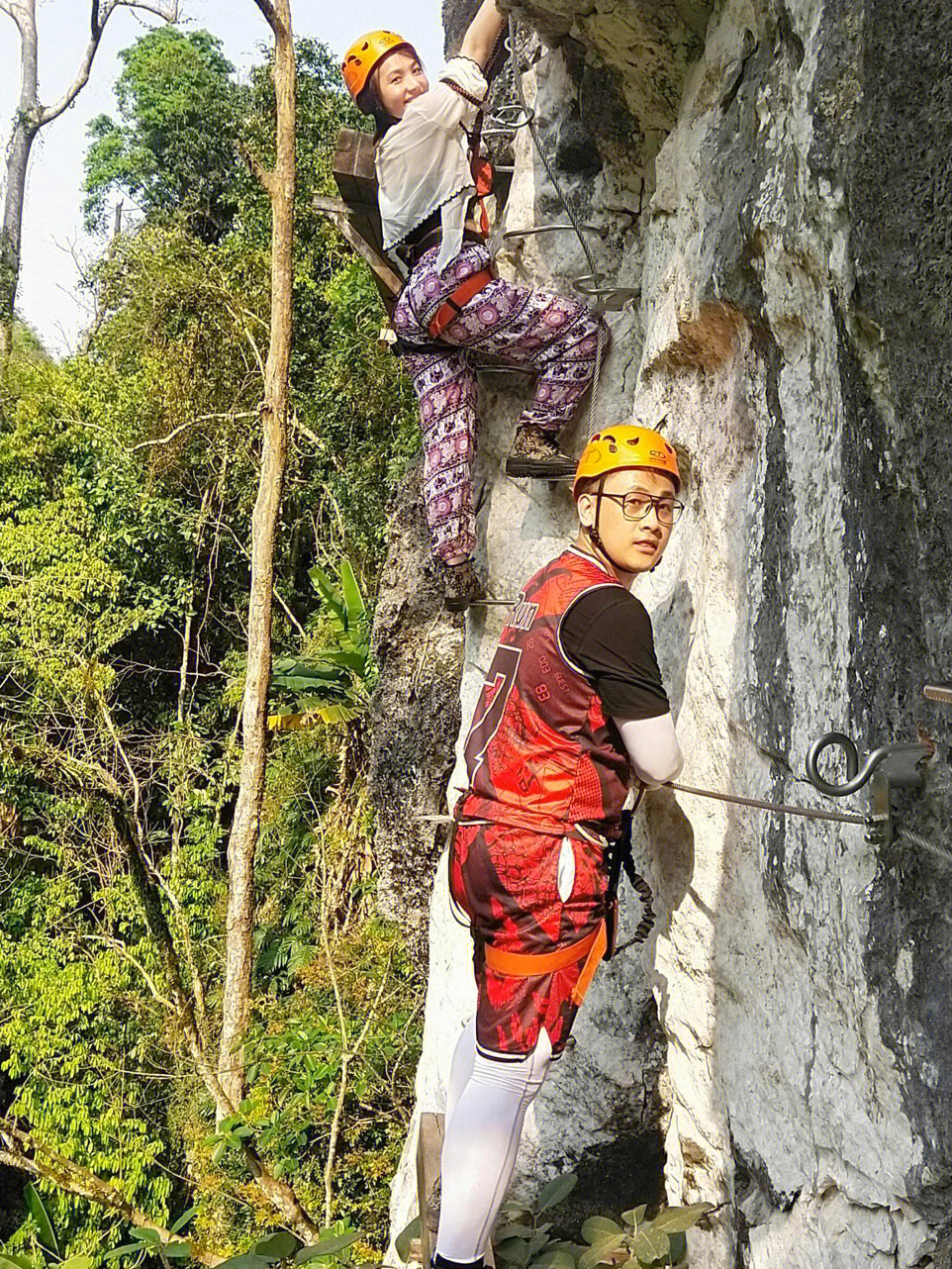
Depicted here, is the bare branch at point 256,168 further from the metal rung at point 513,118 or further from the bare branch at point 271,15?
the metal rung at point 513,118

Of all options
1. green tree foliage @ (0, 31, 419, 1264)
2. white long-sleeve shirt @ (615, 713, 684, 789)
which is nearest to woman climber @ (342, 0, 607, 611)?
white long-sleeve shirt @ (615, 713, 684, 789)

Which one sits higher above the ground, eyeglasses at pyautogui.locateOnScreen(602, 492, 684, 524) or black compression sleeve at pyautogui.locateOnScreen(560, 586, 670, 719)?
eyeglasses at pyautogui.locateOnScreen(602, 492, 684, 524)

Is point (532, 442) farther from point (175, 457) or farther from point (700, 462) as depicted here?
point (175, 457)

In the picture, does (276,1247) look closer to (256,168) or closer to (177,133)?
(256,168)

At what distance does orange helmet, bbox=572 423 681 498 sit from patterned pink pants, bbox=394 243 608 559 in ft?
3.34

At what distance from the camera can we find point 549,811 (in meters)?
2.31

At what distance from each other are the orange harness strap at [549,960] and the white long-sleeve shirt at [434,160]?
6.61 feet

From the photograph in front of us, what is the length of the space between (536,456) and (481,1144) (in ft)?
6.25

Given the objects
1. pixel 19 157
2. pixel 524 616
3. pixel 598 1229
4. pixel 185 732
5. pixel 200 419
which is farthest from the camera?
pixel 19 157

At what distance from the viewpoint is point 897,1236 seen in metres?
1.73

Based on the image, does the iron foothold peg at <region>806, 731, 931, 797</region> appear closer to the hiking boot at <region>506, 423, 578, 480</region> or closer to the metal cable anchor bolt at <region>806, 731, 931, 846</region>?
the metal cable anchor bolt at <region>806, 731, 931, 846</region>

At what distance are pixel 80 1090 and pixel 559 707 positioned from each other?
26.1ft

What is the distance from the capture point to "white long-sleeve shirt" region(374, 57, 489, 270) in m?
3.35

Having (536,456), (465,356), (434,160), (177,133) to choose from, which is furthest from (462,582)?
(177,133)
